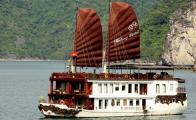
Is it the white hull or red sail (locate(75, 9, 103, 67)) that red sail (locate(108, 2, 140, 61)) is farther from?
the white hull

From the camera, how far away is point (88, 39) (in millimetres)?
61344

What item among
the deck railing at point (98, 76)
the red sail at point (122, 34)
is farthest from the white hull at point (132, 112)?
the red sail at point (122, 34)

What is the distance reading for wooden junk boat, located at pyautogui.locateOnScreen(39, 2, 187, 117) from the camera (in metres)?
58.1

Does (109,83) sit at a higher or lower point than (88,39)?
lower

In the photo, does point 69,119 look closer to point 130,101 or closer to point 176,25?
point 130,101

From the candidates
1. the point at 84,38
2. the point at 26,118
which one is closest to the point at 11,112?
the point at 26,118

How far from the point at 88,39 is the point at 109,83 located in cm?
A: 424

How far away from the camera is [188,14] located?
187m

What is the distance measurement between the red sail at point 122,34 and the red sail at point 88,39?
3.56ft

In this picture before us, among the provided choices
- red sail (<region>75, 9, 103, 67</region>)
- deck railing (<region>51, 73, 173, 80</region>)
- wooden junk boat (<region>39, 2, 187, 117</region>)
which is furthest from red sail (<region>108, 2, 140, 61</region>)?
deck railing (<region>51, 73, 173, 80</region>)

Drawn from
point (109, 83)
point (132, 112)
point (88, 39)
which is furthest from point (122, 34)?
point (132, 112)

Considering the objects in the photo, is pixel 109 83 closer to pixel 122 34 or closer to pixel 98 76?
pixel 98 76

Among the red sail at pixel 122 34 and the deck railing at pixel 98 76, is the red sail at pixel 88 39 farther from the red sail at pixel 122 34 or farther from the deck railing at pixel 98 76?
the deck railing at pixel 98 76

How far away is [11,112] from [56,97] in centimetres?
811
